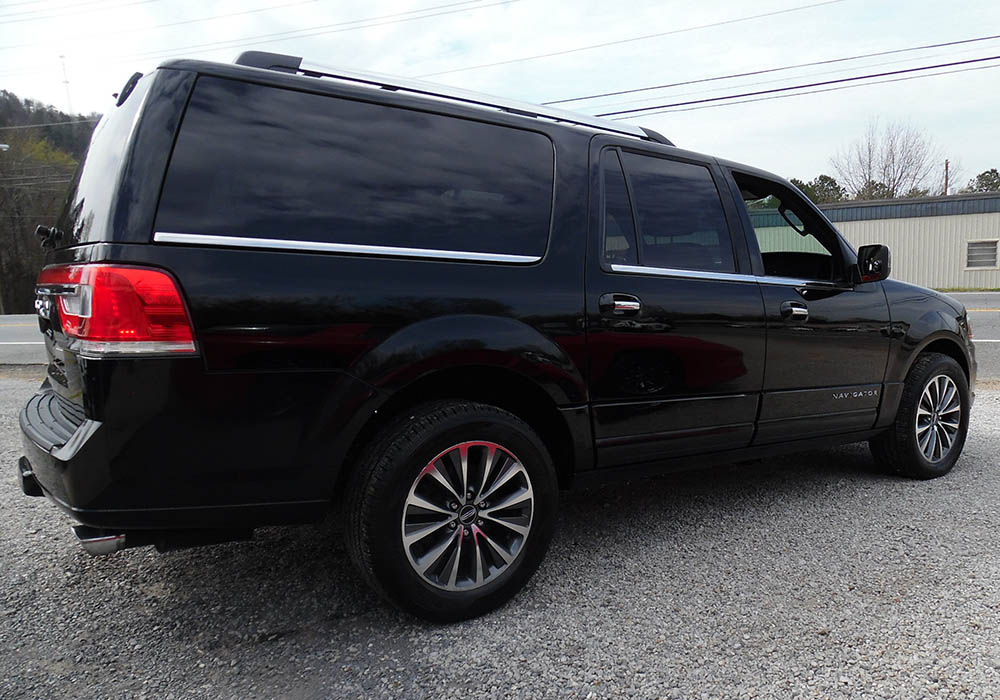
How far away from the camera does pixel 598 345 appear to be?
2799 millimetres

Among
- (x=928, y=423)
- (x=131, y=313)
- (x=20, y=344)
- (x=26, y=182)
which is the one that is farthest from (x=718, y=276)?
(x=26, y=182)

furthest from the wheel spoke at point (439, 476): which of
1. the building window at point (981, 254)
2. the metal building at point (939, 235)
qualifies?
the building window at point (981, 254)

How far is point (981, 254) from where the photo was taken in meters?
28.4

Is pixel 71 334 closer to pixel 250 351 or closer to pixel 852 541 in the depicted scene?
pixel 250 351

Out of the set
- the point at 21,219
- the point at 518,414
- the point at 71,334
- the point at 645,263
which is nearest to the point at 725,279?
the point at 645,263

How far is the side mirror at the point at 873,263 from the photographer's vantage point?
12.6 ft

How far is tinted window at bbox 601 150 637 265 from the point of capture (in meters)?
2.94

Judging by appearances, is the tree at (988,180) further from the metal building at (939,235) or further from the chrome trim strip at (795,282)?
the chrome trim strip at (795,282)

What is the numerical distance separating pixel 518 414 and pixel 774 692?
1268 mm

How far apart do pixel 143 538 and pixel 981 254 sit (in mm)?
33577

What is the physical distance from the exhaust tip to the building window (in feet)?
109

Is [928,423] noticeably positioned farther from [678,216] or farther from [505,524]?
[505,524]

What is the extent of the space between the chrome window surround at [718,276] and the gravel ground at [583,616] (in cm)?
119

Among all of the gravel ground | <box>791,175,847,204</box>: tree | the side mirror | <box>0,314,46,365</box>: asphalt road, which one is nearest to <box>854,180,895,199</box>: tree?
<box>791,175,847,204</box>: tree
